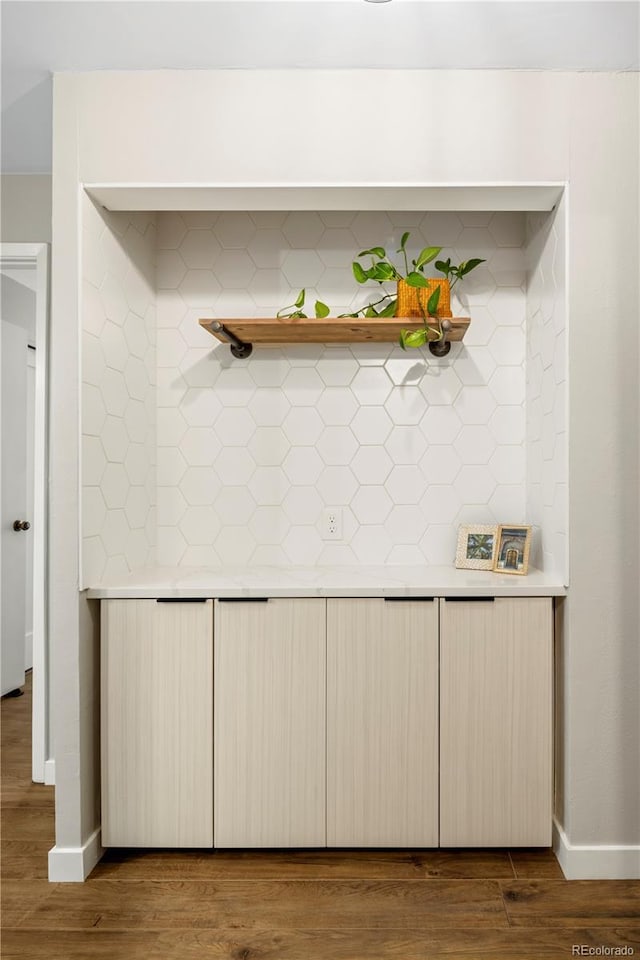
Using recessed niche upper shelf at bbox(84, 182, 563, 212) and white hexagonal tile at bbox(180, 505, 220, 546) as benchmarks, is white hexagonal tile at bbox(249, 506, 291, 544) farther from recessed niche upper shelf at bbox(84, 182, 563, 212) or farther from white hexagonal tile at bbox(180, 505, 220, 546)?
recessed niche upper shelf at bbox(84, 182, 563, 212)

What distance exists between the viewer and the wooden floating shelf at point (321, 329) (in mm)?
2338

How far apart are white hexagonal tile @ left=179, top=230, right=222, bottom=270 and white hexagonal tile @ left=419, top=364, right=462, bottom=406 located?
0.96 metres

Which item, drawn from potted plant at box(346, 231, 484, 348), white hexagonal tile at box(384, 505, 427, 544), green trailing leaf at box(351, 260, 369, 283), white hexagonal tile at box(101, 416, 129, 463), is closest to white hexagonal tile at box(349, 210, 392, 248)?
potted plant at box(346, 231, 484, 348)

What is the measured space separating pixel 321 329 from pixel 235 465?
0.65 metres

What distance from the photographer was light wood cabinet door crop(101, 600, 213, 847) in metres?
2.20

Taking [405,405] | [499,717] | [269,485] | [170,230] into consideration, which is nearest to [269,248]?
[170,230]

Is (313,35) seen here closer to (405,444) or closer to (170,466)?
(405,444)

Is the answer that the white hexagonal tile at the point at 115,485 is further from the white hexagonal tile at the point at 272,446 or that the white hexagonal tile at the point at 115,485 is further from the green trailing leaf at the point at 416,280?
the green trailing leaf at the point at 416,280

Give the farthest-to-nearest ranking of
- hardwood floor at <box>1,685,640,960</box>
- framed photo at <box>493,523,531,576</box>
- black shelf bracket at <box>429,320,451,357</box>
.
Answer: black shelf bracket at <box>429,320,451,357</box> < framed photo at <box>493,523,531,576</box> < hardwood floor at <box>1,685,640,960</box>

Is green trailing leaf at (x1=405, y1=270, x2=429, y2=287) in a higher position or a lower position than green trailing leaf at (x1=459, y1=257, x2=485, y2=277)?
lower

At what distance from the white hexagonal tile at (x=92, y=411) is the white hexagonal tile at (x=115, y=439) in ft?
0.12

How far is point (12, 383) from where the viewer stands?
421 centimetres

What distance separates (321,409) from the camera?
105 inches

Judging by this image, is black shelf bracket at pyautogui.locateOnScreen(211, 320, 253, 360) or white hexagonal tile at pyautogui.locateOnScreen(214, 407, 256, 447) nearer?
black shelf bracket at pyautogui.locateOnScreen(211, 320, 253, 360)
